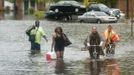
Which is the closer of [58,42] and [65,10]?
[58,42]

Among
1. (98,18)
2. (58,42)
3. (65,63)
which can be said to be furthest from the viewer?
(98,18)

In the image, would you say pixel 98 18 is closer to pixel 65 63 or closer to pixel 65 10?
pixel 65 10

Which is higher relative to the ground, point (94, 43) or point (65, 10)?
point (94, 43)

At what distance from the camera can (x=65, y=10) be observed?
67750 millimetres

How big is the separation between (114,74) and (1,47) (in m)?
12.6

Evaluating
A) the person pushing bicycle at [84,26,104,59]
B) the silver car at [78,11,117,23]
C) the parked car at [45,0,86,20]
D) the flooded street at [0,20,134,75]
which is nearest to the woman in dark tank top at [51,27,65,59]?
the flooded street at [0,20,134,75]

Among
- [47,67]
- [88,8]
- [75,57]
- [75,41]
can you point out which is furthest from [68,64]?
[88,8]

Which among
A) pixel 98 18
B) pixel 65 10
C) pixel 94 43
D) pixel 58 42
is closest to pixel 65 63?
pixel 58 42

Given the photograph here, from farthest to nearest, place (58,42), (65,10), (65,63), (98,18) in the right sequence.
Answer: (65,10) < (98,18) < (58,42) < (65,63)

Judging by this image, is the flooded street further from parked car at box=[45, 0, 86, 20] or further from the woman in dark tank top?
parked car at box=[45, 0, 86, 20]

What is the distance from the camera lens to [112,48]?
26.7 metres

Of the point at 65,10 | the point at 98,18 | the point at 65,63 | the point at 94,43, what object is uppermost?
the point at 94,43

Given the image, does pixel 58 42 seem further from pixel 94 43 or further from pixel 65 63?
pixel 94 43

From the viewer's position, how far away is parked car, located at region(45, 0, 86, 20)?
67.2 m
